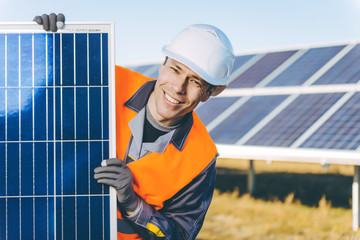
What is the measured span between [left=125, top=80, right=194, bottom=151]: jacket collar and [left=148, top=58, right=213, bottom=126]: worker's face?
0.54ft

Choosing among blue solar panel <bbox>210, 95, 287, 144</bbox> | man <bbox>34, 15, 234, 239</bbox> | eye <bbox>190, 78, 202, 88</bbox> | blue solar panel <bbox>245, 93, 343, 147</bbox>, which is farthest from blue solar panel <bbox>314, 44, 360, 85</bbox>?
eye <bbox>190, 78, 202, 88</bbox>

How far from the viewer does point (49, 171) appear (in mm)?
4012

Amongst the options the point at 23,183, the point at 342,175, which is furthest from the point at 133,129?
the point at 342,175

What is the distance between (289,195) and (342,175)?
5369 mm

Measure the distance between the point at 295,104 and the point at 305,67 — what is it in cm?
202

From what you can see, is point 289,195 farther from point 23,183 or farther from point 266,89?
point 23,183

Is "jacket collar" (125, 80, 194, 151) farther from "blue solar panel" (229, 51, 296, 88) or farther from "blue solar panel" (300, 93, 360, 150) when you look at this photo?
"blue solar panel" (229, 51, 296, 88)

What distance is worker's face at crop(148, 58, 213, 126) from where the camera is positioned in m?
4.10

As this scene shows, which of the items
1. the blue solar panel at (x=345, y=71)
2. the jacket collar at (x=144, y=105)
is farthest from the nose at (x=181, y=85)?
the blue solar panel at (x=345, y=71)

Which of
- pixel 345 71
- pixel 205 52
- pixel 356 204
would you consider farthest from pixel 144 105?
pixel 345 71

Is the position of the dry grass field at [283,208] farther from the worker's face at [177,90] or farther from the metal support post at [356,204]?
the worker's face at [177,90]

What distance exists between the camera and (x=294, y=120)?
10.9m

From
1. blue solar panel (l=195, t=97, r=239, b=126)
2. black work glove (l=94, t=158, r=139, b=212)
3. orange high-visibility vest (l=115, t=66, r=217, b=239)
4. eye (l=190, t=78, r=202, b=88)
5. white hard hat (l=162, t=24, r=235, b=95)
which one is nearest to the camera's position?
black work glove (l=94, t=158, r=139, b=212)

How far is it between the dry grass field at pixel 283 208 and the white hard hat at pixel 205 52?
22.5 feet
